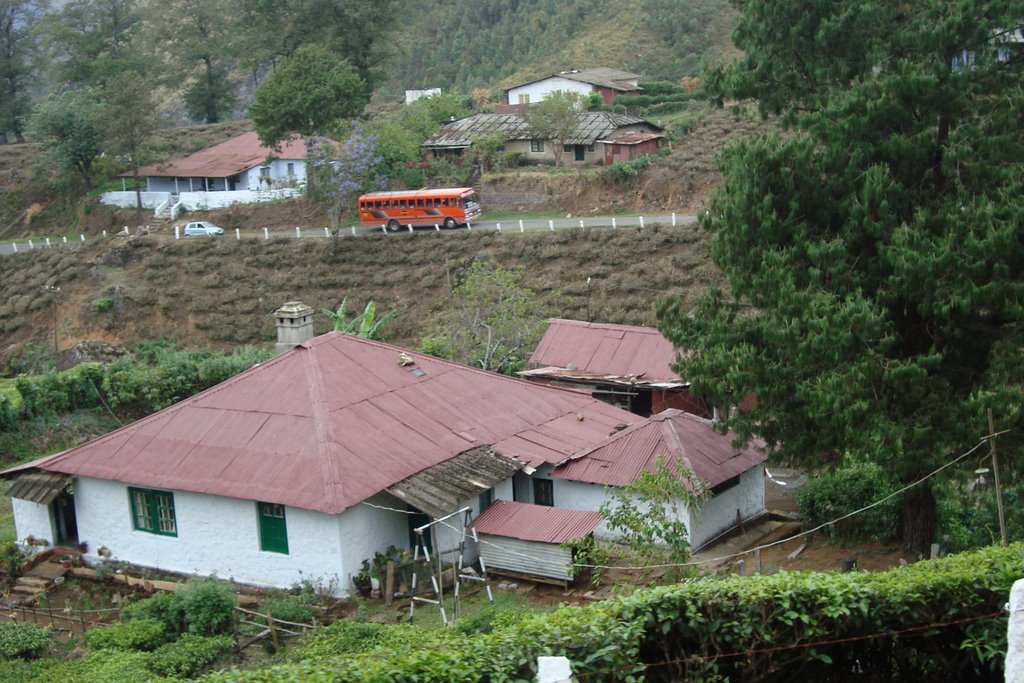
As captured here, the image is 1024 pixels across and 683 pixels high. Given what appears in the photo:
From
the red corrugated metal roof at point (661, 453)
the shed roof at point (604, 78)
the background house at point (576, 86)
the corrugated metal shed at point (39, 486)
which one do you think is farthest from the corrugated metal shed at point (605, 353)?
the shed roof at point (604, 78)

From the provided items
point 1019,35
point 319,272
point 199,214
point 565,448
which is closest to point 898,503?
point 565,448

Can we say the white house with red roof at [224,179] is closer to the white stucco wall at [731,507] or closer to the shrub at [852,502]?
the white stucco wall at [731,507]

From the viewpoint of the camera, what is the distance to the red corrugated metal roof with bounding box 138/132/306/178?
6019cm

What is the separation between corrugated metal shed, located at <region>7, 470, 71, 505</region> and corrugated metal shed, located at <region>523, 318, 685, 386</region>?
1280 centimetres

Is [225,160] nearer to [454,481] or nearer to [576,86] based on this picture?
[576,86]


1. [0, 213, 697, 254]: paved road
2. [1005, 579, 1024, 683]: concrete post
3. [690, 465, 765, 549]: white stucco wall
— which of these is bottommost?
[690, 465, 765, 549]: white stucco wall

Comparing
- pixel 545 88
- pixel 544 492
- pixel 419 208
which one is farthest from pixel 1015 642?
pixel 545 88

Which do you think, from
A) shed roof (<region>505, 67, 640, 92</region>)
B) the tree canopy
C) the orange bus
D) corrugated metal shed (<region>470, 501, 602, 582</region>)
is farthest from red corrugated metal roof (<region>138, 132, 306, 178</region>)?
corrugated metal shed (<region>470, 501, 602, 582</region>)

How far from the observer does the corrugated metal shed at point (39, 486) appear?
2147 cm

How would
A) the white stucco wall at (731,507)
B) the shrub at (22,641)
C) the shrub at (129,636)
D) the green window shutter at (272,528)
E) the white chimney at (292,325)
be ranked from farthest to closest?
the white chimney at (292,325), the white stucco wall at (731,507), the green window shutter at (272,528), the shrub at (129,636), the shrub at (22,641)

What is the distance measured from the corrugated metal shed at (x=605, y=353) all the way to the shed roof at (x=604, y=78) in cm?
3530

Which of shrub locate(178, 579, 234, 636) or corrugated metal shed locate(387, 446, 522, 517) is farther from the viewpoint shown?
corrugated metal shed locate(387, 446, 522, 517)

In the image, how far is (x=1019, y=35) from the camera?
1842cm

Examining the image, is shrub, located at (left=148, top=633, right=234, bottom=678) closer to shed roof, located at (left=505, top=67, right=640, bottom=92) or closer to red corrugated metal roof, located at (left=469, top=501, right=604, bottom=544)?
red corrugated metal roof, located at (left=469, top=501, right=604, bottom=544)
